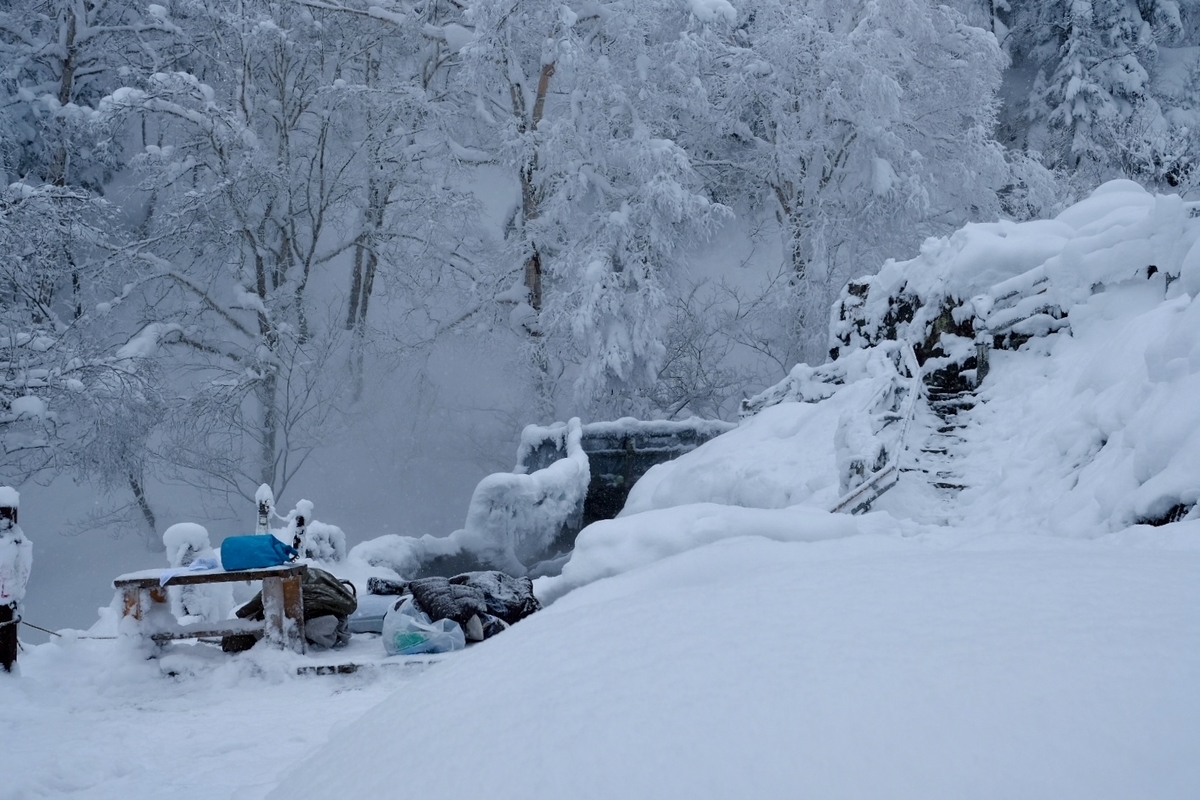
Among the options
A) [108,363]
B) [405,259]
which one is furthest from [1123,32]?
[108,363]

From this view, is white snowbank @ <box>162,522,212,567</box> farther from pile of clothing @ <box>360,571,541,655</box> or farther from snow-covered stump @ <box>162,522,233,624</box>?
pile of clothing @ <box>360,571,541,655</box>

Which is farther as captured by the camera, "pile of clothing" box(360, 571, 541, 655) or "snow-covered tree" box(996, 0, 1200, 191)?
"snow-covered tree" box(996, 0, 1200, 191)

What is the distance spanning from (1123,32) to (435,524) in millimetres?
25003

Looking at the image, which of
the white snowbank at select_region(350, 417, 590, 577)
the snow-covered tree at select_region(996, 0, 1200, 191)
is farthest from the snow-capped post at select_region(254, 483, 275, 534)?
the snow-covered tree at select_region(996, 0, 1200, 191)

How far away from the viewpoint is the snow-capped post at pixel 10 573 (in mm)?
6164

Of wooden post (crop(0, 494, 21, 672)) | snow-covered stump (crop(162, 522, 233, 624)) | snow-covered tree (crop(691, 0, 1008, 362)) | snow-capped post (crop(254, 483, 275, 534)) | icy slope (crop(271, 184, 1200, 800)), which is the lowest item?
snow-covered stump (crop(162, 522, 233, 624))

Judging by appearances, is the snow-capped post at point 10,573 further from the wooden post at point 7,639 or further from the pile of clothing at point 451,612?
the pile of clothing at point 451,612

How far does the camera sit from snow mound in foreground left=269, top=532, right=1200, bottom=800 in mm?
1789

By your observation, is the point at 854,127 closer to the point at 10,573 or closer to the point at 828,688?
the point at 10,573

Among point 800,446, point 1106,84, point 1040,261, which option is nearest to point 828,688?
point 800,446

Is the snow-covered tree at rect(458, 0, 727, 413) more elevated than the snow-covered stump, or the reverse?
the snow-covered tree at rect(458, 0, 727, 413)

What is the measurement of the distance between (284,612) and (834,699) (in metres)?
5.87

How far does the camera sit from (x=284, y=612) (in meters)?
6.99

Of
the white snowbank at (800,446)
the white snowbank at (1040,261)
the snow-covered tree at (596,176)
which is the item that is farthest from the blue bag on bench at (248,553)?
the snow-covered tree at (596,176)
